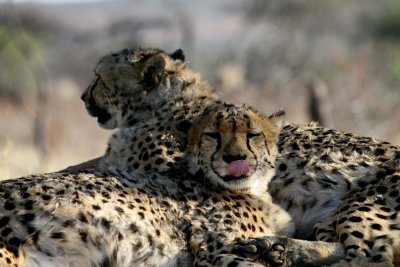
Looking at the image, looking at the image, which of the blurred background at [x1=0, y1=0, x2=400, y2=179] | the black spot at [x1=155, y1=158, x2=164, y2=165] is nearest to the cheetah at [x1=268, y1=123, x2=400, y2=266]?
the black spot at [x1=155, y1=158, x2=164, y2=165]

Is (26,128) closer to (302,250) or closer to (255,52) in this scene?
(255,52)

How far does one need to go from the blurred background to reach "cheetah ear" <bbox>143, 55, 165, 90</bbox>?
1.25m

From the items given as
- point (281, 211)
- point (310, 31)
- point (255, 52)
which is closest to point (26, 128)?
point (255, 52)

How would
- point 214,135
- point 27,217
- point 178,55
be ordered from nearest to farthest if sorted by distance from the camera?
point 27,217 < point 214,135 < point 178,55

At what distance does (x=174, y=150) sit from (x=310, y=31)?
2354 cm

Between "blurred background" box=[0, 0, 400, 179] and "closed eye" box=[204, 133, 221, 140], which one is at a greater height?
"blurred background" box=[0, 0, 400, 179]

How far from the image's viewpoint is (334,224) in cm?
459

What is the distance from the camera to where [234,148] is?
178 inches

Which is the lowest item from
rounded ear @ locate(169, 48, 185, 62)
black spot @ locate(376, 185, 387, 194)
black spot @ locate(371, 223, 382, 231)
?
black spot @ locate(371, 223, 382, 231)

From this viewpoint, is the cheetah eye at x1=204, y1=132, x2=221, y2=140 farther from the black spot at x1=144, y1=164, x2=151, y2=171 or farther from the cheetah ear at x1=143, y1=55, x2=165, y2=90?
the cheetah ear at x1=143, y1=55, x2=165, y2=90

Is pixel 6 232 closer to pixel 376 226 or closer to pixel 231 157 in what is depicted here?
pixel 231 157

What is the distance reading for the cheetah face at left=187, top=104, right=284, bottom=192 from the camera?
456cm

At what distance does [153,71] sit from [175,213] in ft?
4.84

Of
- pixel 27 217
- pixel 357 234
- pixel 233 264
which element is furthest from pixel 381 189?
pixel 27 217
